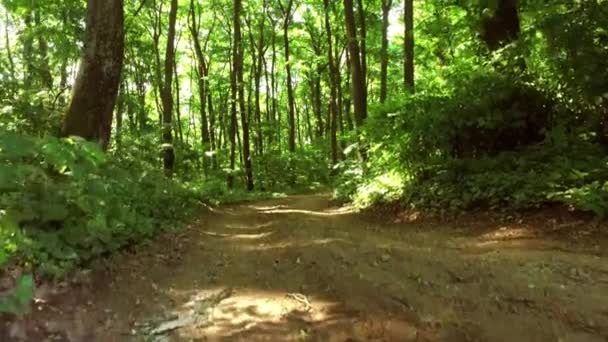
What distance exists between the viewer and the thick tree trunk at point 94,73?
7.99 metres

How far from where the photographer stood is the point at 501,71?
1077 centimetres

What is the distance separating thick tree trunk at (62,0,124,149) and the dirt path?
2213mm

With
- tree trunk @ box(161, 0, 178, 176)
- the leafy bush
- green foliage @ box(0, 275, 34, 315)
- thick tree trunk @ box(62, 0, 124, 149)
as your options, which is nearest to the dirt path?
the leafy bush

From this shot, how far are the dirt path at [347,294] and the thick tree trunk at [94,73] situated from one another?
87.1 inches

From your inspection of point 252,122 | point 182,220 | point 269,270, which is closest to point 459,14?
point 182,220

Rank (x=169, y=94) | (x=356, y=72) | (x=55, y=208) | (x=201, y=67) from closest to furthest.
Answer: (x=55, y=208)
(x=356, y=72)
(x=169, y=94)
(x=201, y=67)

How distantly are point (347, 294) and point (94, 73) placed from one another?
212 inches

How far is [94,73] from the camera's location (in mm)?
8016

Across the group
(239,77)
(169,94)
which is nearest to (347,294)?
(169,94)

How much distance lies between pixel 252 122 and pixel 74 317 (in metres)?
29.1

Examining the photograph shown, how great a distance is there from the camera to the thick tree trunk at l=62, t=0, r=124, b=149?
7.99m

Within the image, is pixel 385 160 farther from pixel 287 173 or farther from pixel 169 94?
pixel 287 173

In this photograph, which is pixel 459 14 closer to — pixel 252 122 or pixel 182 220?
pixel 182 220

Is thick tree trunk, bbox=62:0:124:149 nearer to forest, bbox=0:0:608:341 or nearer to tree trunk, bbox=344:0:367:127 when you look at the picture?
forest, bbox=0:0:608:341
